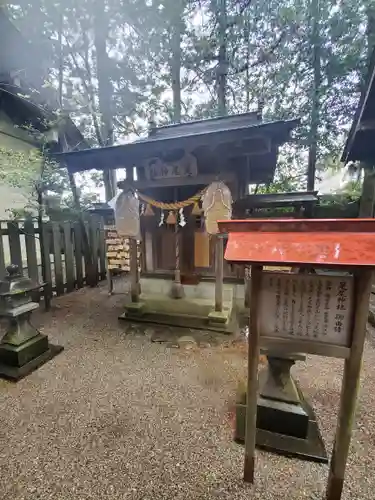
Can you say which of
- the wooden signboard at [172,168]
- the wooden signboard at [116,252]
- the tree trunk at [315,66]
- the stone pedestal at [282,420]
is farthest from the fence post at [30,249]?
the tree trunk at [315,66]

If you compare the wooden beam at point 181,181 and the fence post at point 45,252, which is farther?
the fence post at point 45,252

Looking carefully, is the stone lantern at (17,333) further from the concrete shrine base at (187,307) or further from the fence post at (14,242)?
the fence post at (14,242)

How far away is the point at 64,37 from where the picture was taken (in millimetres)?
9055

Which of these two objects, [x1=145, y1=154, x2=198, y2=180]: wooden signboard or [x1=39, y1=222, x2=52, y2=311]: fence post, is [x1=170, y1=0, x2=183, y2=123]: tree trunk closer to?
[x1=145, y1=154, x2=198, y2=180]: wooden signboard

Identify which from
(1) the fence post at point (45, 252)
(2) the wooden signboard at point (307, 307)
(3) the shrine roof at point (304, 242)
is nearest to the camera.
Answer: (3) the shrine roof at point (304, 242)

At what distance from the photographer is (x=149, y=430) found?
231 centimetres

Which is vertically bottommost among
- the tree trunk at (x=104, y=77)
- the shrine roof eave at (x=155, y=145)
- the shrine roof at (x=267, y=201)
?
the shrine roof at (x=267, y=201)

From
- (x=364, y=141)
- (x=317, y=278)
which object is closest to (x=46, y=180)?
(x=317, y=278)

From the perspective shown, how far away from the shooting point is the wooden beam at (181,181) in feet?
15.3

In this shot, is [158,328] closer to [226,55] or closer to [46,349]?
[46,349]

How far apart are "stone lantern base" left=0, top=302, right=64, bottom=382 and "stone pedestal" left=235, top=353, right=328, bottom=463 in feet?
9.04

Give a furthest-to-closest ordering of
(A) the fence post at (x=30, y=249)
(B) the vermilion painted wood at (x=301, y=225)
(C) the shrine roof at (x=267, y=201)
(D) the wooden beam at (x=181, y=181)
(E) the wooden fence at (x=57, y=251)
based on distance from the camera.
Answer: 1. (C) the shrine roof at (x=267, y=201)
2. (A) the fence post at (x=30, y=249)
3. (E) the wooden fence at (x=57, y=251)
4. (D) the wooden beam at (x=181, y=181)
5. (B) the vermilion painted wood at (x=301, y=225)

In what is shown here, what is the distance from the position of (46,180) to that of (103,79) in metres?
6.94

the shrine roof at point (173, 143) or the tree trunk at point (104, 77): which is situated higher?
the tree trunk at point (104, 77)
